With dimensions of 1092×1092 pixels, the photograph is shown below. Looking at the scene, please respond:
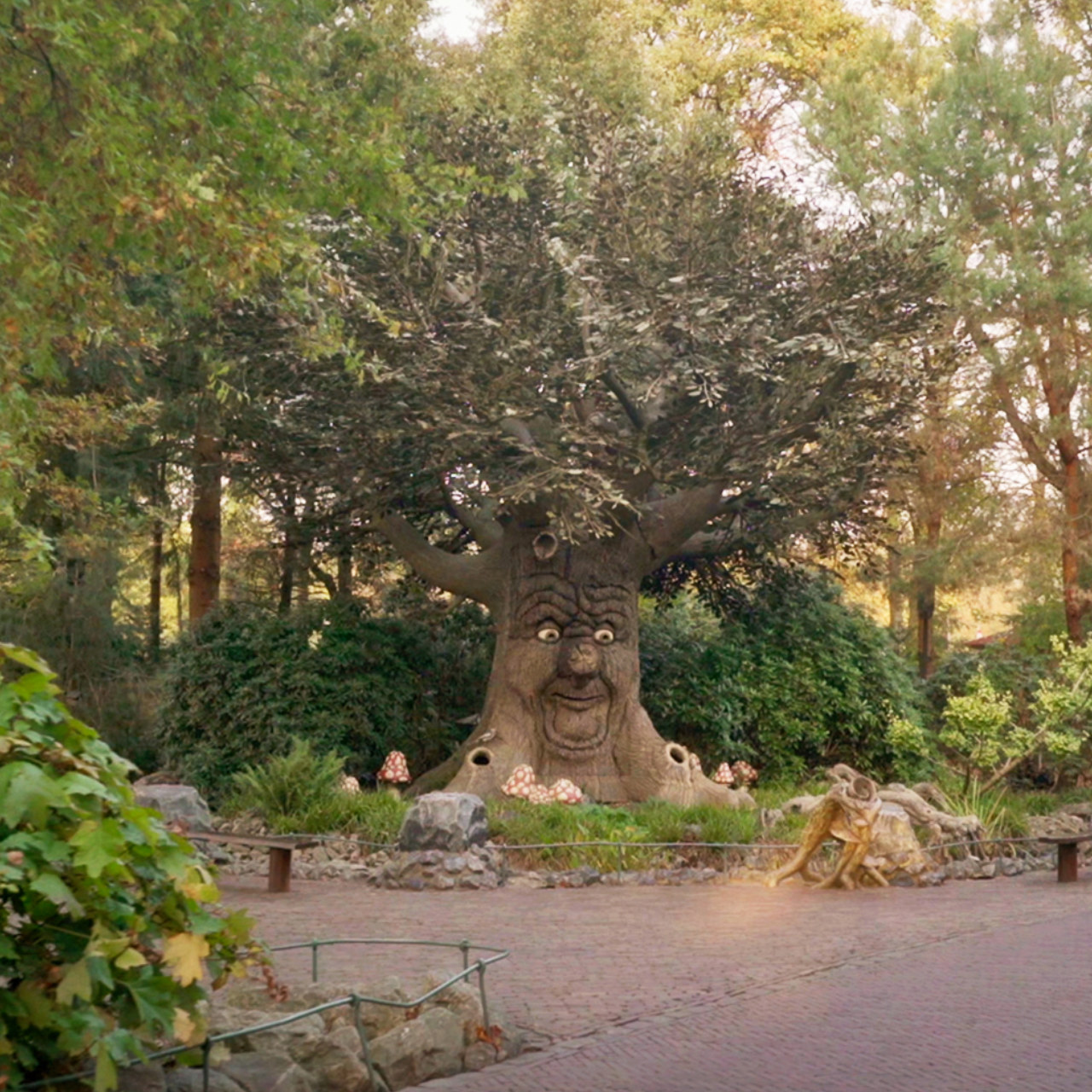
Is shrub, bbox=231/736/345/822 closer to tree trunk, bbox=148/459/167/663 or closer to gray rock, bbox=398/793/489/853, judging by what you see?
gray rock, bbox=398/793/489/853

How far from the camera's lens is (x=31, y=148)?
12.5m

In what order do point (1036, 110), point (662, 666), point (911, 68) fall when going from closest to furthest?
point (662, 666), point (1036, 110), point (911, 68)

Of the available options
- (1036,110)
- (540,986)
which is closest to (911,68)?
(1036,110)

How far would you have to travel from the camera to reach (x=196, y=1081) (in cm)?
585

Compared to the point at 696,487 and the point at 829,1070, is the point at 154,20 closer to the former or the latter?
the point at 829,1070

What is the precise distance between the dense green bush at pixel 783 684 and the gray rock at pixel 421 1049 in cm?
1538

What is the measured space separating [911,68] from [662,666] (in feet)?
47.2

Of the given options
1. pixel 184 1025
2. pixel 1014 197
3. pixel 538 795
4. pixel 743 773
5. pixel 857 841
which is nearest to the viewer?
pixel 184 1025

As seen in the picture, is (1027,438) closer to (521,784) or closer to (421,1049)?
(521,784)

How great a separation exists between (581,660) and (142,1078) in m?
14.3

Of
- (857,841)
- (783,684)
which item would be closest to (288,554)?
(783,684)

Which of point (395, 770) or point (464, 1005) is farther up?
point (395, 770)

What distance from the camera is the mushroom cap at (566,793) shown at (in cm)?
1827

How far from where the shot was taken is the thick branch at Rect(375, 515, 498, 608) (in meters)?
21.1
